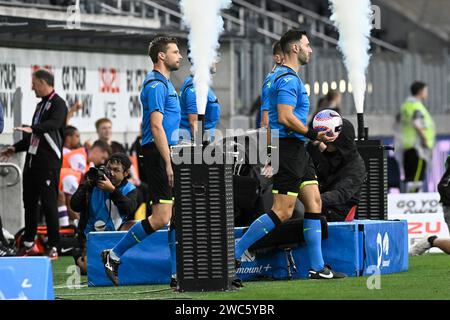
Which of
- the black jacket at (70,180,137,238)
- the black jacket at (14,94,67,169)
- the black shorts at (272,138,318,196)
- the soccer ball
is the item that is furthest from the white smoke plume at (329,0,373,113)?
the black jacket at (14,94,67,169)

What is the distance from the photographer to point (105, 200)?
48.5 ft

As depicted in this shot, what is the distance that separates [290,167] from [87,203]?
9.39ft

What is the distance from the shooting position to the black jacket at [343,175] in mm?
14305

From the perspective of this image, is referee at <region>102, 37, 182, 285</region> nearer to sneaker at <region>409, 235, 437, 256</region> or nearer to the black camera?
the black camera

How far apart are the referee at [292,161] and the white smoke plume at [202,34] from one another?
0.75 metres

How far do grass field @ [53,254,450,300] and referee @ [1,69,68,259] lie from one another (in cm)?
276

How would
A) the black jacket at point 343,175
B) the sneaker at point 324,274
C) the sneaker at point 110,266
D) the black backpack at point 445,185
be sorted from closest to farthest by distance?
the sneaker at point 324,274 < the sneaker at point 110,266 < the black jacket at point 343,175 < the black backpack at point 445,185

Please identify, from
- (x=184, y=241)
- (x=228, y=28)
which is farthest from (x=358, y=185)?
(x=228, y=28)

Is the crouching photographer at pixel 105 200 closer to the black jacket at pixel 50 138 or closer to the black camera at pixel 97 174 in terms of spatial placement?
the black camera at pixel 97 174

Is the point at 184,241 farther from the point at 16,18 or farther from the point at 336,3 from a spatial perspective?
the point at 16,18

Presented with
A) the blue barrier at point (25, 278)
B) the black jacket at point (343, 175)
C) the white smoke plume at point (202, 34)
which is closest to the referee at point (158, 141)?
the white smoke plume at point (202, 34)
